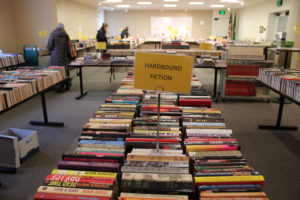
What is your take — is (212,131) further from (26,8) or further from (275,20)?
(275,20)

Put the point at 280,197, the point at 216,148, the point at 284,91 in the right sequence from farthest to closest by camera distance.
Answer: the point at 284,91 → the point at 280,197 → the point at 216,148

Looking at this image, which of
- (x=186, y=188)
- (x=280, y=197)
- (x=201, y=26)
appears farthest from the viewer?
(x=201, y=26)

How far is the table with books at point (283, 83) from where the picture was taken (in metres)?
2.82

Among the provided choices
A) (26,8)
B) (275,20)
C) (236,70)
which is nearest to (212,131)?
(236,70)

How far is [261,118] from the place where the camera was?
4.19 m

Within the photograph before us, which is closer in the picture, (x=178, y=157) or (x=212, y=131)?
(x=178, y=157)

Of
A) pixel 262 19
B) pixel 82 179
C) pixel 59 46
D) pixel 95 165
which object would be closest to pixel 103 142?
pixel 95 165

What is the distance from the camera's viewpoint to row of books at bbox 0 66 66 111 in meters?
2.52

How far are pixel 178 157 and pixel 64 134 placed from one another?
8.57 feet

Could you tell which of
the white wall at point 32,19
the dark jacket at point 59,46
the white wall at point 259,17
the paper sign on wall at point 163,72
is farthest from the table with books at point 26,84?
the white wall at point 259,17

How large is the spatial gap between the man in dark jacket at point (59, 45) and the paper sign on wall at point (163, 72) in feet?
15.8

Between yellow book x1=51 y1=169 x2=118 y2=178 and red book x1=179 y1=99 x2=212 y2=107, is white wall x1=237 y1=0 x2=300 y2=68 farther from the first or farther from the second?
yellow book x1=51 y1=169 x2=118 y2=178

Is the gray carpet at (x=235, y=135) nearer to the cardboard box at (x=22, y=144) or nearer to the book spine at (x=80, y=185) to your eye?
the cardboard box at (x=22, y=144)

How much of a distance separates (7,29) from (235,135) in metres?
7.01
